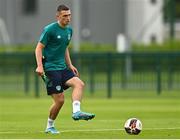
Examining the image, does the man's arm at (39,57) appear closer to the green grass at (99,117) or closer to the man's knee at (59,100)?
the man's knee at (59,100)

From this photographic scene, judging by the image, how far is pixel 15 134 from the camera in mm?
16062

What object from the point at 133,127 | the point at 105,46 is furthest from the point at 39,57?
the point at 105,46

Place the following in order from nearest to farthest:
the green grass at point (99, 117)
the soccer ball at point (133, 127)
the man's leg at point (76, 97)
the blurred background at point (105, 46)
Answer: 1. the man's leg at point (76, 97)
2. the soccer ball at point (133, 127)
3. the green grass at point (99, 117)
4. the blurred background at point (105, 46)

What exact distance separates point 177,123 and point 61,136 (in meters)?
3.87

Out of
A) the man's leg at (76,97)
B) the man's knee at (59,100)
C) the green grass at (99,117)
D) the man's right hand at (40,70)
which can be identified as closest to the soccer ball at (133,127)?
the green grass at (99,117)

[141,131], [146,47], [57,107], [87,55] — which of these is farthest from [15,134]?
[146,47]

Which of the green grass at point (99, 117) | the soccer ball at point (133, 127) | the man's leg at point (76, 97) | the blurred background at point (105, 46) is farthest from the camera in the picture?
the blurred background at point (105, 46)

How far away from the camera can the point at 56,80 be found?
631 inches

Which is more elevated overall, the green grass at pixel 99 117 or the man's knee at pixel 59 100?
the man's knee at pixel 59 100

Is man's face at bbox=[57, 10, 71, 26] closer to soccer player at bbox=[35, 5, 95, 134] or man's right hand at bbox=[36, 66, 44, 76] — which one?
soccer player at bbox=[35, 5, 95, 134]

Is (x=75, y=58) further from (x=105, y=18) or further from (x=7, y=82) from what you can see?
(x=105, y=18)

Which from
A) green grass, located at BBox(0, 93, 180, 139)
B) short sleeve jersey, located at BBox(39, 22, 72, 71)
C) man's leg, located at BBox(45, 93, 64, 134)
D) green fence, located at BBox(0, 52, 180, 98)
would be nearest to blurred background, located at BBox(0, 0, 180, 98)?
green fence, located at BBox(0, 52, 180, 98)

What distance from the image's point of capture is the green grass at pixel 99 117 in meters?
15.9

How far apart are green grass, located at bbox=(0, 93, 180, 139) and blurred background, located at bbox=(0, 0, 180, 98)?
161 cm
